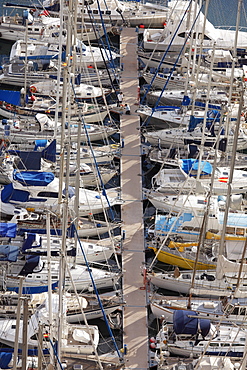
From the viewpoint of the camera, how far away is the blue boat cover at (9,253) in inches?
1815

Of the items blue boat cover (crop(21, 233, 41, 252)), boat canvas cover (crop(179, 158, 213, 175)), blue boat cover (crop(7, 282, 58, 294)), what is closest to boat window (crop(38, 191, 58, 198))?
blue boat cover (crop(21, 233, 41, 252))

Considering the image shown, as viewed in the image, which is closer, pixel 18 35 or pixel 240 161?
pixel 240 161

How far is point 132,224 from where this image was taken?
52.8 meters

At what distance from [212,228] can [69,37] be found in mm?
13643

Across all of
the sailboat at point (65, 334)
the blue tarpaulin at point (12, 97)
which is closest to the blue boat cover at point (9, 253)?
the sailboat at point (65, 334)

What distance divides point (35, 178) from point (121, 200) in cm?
553

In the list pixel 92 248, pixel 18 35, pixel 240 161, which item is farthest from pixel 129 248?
pixel 18 35

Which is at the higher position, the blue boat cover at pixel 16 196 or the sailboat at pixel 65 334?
the blue boat cover at pixel 16 196

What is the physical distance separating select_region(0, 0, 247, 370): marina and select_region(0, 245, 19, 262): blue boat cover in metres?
0.06

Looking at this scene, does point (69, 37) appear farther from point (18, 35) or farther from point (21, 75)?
point (18, 35)

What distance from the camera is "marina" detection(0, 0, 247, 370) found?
141ft

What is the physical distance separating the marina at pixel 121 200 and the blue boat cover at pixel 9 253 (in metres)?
0.06

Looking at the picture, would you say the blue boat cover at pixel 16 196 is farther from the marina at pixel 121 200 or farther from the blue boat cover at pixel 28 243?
the blue boat cover at pixel 28 243

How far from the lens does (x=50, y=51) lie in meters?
65.9
